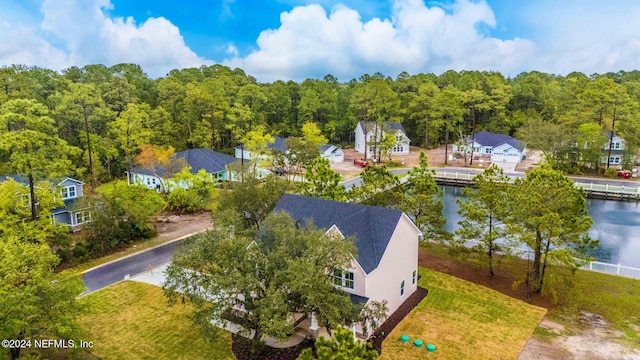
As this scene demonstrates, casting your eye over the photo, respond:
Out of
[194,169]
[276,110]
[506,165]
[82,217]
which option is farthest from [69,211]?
[506,165]

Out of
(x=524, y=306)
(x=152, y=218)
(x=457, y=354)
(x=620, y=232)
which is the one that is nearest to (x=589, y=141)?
(x=620, y=232)

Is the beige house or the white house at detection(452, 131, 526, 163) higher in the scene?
the white house at detection(452, 131, 526, 163)

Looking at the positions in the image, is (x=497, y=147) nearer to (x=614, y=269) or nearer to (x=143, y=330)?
(x=614, y=269)

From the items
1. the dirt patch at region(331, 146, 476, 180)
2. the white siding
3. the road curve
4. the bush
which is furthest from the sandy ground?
the white siding

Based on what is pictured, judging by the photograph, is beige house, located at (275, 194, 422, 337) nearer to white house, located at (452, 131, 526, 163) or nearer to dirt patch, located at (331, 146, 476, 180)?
dirt patch, located at (331, 146, 476, 180)

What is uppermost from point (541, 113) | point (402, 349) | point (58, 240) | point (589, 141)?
point (541, 113)

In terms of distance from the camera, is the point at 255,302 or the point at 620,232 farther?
the point at 620,232

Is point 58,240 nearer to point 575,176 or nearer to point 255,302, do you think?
point 255,302

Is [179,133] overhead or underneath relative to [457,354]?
overhead
